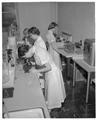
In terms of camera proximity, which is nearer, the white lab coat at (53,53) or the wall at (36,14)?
the white lab coat at (53,53)

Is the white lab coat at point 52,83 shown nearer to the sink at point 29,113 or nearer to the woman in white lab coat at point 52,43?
the sink at point 29,113

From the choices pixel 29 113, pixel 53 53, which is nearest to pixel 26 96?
pixel 29 113

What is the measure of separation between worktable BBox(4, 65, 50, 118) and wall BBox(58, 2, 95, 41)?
1.84 meters

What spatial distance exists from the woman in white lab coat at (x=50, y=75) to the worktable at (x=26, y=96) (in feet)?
0.70

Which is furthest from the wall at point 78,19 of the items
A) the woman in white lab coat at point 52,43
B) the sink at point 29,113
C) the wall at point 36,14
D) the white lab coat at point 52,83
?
the sink at point 29,113

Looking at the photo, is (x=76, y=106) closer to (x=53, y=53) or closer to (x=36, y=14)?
(x=53, y=53)

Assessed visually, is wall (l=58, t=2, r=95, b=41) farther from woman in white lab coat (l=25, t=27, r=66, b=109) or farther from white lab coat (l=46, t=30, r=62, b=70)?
woman in white lab coat (l=25, t=27, r=66, b=109)

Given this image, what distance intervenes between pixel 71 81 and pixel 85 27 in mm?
1179

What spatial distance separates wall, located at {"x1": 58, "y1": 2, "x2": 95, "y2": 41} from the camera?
2836 millimetres

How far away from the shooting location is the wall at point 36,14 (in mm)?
4911

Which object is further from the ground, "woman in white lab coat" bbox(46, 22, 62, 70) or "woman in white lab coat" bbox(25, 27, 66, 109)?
"woman in white lab coat" bbox(46, 22, 62, 70)

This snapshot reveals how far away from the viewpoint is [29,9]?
491 cm

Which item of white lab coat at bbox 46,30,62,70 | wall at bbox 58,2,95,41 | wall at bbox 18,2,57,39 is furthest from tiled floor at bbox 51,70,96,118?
wall at bbox 18,2,57,39

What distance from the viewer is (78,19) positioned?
347 cm
